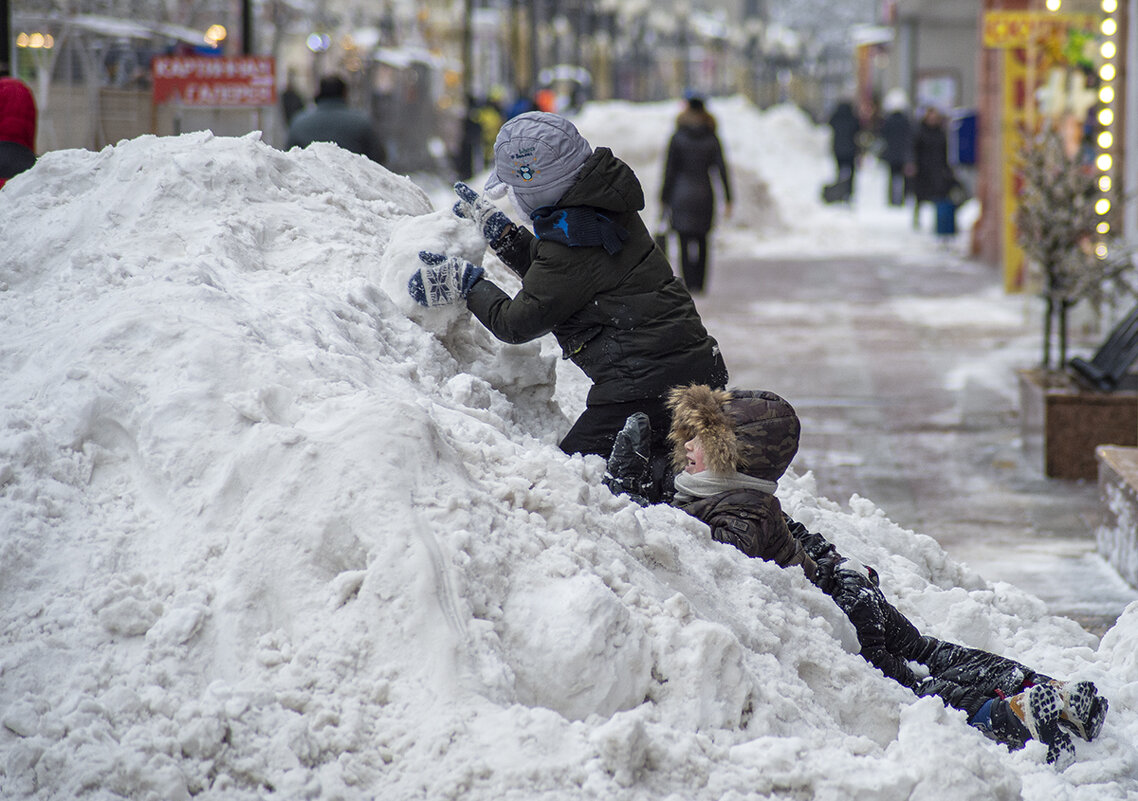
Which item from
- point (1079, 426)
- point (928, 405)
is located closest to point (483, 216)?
point (1079, 426)

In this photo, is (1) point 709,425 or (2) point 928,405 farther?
(2) point 928,405

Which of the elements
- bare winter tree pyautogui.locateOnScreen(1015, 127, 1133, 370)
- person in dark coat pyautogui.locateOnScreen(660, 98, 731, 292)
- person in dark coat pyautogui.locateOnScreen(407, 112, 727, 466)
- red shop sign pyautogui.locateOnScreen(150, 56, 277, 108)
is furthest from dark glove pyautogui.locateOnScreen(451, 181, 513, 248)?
person in dark coat pyautogui.locateOnScreen(660, 98, 731, 292)

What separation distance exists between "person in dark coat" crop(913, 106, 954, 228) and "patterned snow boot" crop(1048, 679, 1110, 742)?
16.7m

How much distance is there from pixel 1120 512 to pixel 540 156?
292cm

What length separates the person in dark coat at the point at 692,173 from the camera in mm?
13039

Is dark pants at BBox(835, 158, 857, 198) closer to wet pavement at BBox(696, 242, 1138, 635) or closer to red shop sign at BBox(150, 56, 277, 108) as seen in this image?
wet pavement at BBox(696, 242, 1138, 635)

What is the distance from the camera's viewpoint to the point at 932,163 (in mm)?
19969

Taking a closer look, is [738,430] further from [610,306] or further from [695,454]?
[610,306]

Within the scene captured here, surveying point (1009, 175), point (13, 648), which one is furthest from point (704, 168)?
point (13, 648)

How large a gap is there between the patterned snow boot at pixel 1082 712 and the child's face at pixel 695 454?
3.62 feet

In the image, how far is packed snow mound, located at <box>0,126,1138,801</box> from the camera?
278 cm

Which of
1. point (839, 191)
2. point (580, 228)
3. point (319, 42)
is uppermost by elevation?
point (319, 42)

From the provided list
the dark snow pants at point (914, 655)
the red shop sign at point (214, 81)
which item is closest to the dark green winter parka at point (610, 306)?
the dark snow pants at point (914, 655)

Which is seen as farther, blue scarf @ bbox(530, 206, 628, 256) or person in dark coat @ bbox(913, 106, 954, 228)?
person in dark coat @ bbox(913, 106, 954, 228)
